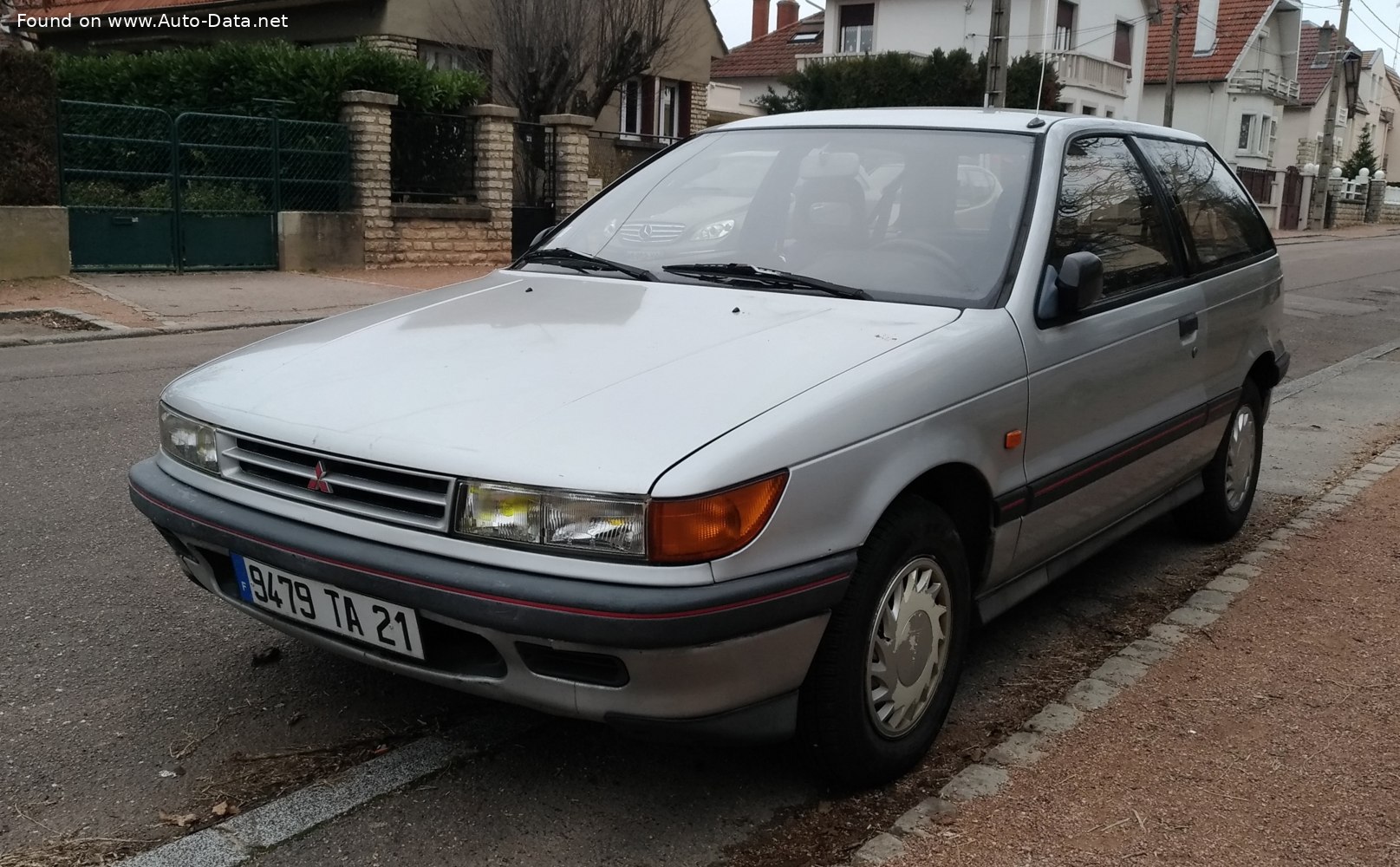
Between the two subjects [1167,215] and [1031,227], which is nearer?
[1031,227]

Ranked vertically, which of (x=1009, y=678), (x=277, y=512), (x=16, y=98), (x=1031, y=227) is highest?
(x=16, y=98)

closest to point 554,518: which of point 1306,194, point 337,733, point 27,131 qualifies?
point 337,733

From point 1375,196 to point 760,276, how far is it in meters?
57.7

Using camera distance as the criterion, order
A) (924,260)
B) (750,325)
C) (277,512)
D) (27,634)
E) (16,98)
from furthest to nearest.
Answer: (16,98) < (27,634) < (924,260) < (750,325) < (277,512)

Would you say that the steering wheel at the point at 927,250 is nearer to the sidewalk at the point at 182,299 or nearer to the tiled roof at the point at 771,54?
the sidewalk at the point at 182,299

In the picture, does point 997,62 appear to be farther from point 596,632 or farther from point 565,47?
point 596,632

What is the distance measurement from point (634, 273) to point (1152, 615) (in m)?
2.24

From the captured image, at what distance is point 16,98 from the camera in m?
13.9

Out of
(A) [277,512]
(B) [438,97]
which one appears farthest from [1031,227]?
(B) [438,97]

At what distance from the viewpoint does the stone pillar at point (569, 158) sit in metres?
21.0

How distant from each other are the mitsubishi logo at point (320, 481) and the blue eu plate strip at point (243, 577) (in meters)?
0.30

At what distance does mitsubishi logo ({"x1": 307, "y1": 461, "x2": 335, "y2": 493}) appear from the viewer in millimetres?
2934

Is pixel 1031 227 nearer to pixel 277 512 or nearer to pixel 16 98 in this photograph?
pixel 277 512

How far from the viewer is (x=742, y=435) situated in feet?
8.93
